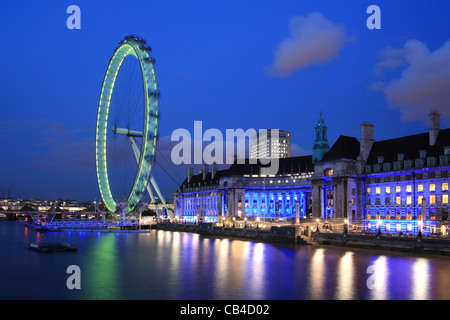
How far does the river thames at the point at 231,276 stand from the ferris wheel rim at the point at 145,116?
3009cm

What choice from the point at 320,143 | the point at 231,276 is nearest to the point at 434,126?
the point at 320,143

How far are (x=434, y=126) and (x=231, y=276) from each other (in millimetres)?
54040

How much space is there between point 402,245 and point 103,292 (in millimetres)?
39324

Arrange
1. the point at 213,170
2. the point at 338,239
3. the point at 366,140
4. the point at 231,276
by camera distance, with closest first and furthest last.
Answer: the point at 231,276, the point at 338,239, the point at 366,140, the point at 213,170

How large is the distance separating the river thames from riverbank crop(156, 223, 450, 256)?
2238 mm

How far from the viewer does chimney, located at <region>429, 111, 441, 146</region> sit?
3214 inches

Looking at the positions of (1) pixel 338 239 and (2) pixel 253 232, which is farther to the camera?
(2) pixel 253 232

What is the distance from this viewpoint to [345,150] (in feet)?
316

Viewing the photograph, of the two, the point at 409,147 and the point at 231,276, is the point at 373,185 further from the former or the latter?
the point at 231,276

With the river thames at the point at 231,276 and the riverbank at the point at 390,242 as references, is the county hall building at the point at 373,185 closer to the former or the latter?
the riverbank at the point at 390,242

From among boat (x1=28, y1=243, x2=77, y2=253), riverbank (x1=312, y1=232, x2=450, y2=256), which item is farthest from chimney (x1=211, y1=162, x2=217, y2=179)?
boat (x1=28, y1=243, x2=77, y2=253)

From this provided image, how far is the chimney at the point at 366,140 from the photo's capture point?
95.1 m

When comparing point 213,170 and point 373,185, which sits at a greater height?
point 213,170
